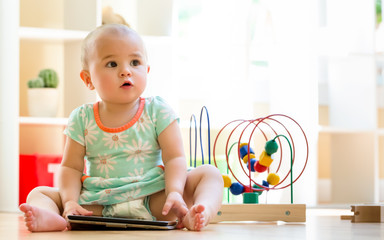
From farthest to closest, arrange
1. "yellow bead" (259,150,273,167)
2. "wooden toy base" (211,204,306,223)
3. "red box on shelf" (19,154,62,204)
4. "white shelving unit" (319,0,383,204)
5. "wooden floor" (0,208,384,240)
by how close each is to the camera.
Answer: "white shelving unit" (319,0,383,204) < "red box on shelf" (19,154,62,204) < "yellow bead" (259,150,273,167) < "wooden toy base" (211,204,306,223) < "wooden floor" (0,208,384,240)

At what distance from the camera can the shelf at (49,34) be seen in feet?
6.95

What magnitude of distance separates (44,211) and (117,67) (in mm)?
341

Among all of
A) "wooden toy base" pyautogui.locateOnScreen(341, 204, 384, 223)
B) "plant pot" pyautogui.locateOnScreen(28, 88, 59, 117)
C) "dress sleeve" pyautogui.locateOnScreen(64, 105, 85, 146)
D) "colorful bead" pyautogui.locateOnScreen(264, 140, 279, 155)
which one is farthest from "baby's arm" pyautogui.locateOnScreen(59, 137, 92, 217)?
"plant pot" pyautogui.locateOnScreen(28, 88, 59, 117)

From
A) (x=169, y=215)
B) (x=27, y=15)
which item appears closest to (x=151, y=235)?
(x=169, y=215)

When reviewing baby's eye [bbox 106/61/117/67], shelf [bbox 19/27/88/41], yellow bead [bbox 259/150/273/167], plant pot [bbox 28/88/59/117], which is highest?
shelf [bbox 19/27/88/41]

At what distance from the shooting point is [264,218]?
58.4 inches

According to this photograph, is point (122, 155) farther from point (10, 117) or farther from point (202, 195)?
point (10, 117)

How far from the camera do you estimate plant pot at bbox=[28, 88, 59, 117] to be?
2250 mm

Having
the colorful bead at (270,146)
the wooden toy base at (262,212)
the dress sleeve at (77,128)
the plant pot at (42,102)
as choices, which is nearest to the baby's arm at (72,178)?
the dress sleeve at (77,128)

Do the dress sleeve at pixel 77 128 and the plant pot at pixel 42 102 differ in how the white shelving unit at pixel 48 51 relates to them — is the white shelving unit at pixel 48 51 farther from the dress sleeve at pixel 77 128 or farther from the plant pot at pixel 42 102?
the dress sleeve at pixel 77 128

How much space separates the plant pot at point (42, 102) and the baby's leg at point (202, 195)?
3.40ft

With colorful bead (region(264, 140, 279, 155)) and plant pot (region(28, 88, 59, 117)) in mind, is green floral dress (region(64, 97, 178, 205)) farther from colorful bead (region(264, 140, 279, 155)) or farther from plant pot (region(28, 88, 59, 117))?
plant pot (region(28, 88, 59, 117))

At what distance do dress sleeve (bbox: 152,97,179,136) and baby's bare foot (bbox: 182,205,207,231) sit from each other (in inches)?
9.2

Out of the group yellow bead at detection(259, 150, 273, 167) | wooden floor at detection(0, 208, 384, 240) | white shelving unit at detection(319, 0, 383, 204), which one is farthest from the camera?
white shelving unit at detection(319, 0, 383, 204)
